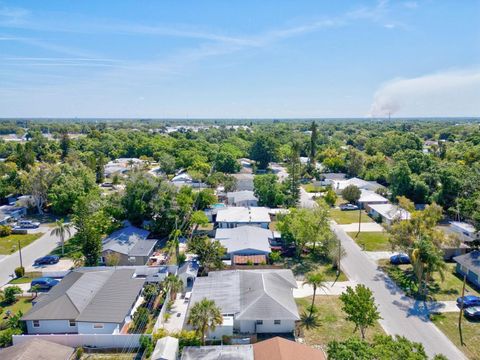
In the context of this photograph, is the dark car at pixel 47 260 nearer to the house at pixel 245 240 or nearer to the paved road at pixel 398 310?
the house at pixel 245 240

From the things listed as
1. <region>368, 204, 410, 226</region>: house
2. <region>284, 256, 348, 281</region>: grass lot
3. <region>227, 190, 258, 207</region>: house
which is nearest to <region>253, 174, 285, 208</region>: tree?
<region>227, 190, 258, 207</region>: house

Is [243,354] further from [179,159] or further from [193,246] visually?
[179,159]

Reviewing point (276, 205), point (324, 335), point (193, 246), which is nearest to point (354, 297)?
point (324, 335)

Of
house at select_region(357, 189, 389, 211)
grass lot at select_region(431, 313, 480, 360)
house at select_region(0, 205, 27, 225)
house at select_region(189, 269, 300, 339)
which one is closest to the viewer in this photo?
Answer: grass lot at select_region(431, 313, 480, 360)

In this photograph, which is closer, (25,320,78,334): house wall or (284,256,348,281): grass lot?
(25,320,78,334): house wall

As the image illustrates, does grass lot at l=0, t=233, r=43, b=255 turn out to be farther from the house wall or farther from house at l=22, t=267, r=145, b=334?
the house wall

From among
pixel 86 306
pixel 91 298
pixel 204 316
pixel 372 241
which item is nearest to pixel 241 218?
pixel 372 241
